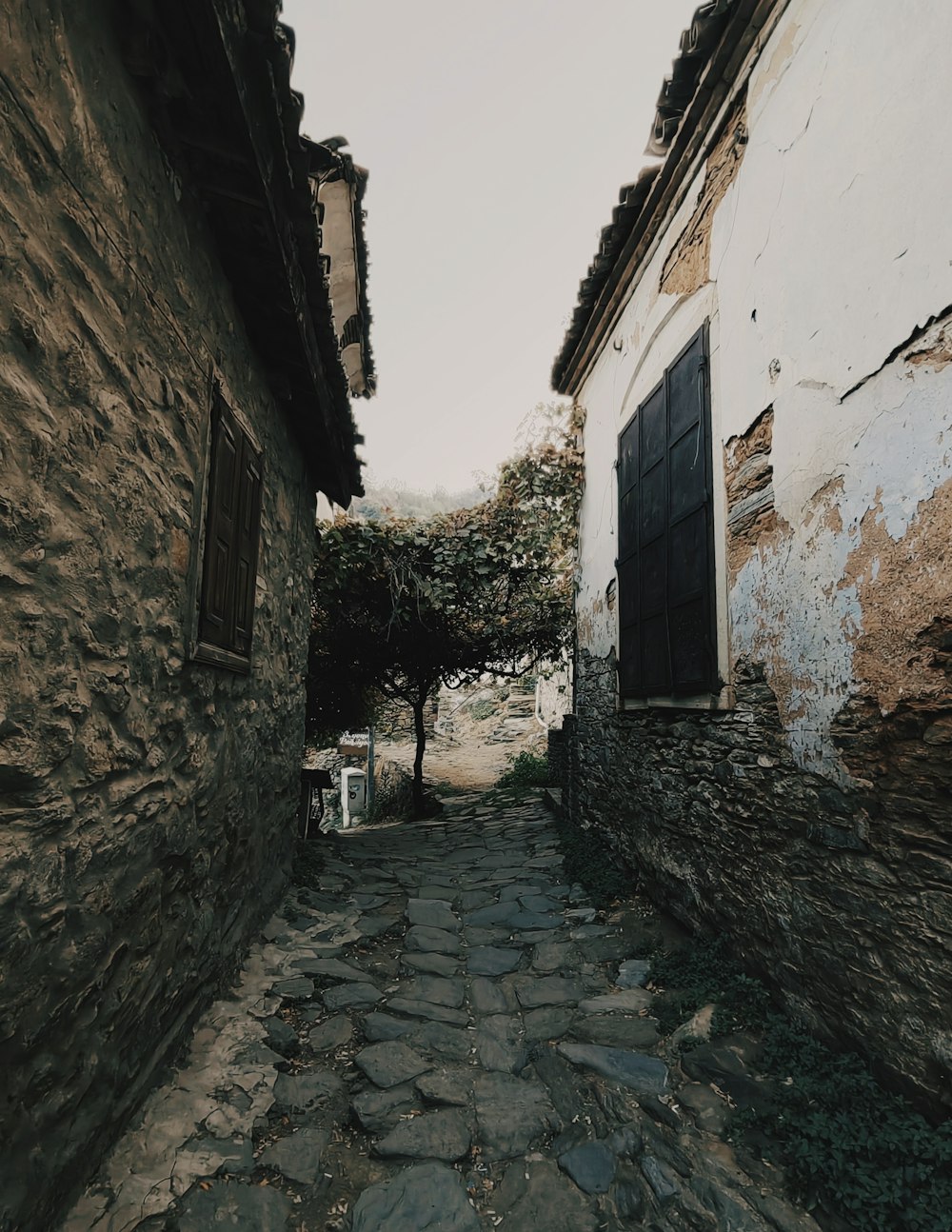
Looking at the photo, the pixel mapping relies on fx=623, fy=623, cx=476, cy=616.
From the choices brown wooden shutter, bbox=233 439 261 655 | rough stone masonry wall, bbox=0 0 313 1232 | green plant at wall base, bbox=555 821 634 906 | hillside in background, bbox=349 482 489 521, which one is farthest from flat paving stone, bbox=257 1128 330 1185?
hillside in background, bbox=349 482 489 521

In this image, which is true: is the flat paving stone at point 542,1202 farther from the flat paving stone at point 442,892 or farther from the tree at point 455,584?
the tree at point 455,584

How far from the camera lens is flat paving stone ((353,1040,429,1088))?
7.61 ft

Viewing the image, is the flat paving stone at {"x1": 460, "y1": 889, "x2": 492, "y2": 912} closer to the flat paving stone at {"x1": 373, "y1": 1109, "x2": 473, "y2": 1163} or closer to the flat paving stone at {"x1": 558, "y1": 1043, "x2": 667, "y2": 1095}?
the flat paving stone at {"x1": 558, "y1": 1043, "x2": 667, "y2": 1095}

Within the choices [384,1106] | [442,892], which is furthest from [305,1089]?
[442,892]

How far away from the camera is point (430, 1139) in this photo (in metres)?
2.01

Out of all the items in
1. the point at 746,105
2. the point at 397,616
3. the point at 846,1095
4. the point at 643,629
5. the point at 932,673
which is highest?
the point at 746,105

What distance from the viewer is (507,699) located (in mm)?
17125

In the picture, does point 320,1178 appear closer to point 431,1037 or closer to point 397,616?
point 431,1037

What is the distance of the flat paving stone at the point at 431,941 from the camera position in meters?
3.56

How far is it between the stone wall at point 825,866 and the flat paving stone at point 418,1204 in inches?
52.7

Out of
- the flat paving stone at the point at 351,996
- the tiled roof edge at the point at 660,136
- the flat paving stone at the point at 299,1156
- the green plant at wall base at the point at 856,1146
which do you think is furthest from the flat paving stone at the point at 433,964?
the tiled roof edge at the point at 660,136

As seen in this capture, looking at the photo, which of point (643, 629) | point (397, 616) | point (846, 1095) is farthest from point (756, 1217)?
point (397, 616)

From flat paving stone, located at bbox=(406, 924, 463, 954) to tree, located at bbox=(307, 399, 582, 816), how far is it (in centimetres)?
344

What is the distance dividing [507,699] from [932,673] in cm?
1541
